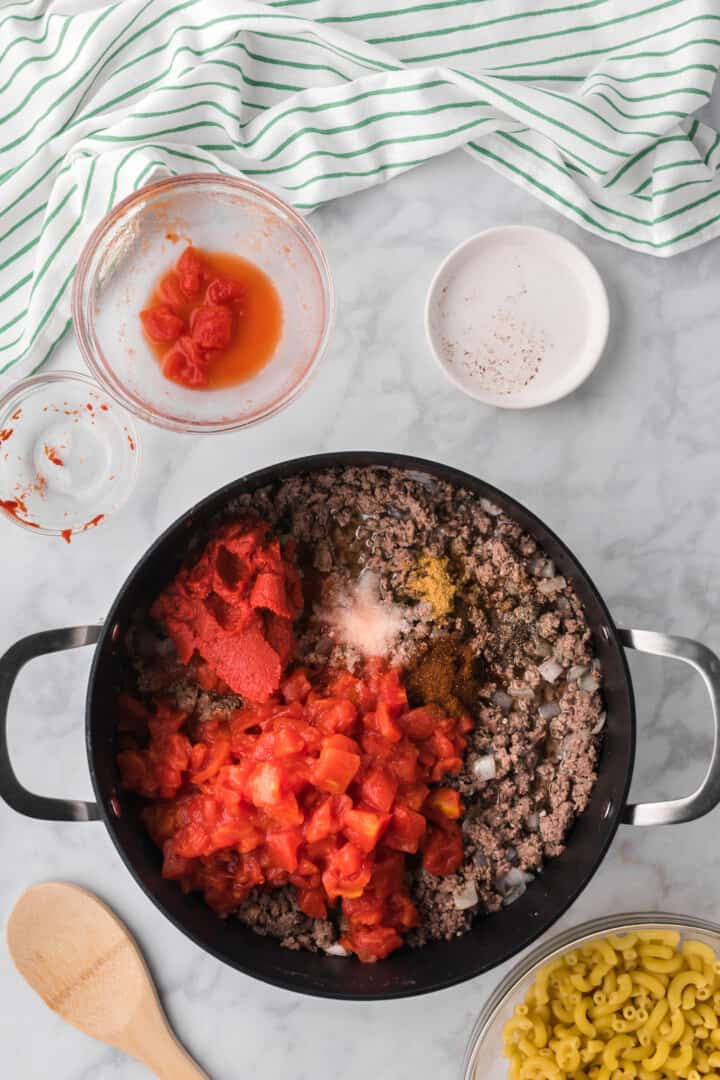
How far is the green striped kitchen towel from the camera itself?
246 centimetres

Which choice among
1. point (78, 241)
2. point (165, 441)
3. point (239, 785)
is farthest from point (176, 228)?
point (239, 785)

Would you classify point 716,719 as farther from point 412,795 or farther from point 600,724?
point 412,795

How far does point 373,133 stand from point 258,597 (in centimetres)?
118

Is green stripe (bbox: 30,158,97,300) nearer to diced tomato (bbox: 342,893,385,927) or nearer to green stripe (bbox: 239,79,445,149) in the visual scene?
green stripe (bbox: 239,79,445,149)

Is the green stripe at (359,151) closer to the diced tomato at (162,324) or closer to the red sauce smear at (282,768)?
the diced tomato at (162,324)

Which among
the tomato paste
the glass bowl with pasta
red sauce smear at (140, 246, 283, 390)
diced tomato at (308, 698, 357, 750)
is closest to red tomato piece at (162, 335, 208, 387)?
red sauce smear at (140, 246, 283, 390)

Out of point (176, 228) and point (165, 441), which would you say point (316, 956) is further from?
point (176, 228)

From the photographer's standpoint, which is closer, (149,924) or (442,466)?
(442,466)

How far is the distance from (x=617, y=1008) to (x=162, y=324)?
195cm

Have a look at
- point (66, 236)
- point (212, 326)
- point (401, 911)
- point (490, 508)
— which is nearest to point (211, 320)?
point (212, 326)

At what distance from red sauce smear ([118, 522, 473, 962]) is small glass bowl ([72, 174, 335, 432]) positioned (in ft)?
1.17

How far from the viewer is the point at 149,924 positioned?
2.54 metres

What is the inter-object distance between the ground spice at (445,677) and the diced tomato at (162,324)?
97 centimetres

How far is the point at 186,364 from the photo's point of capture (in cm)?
248
